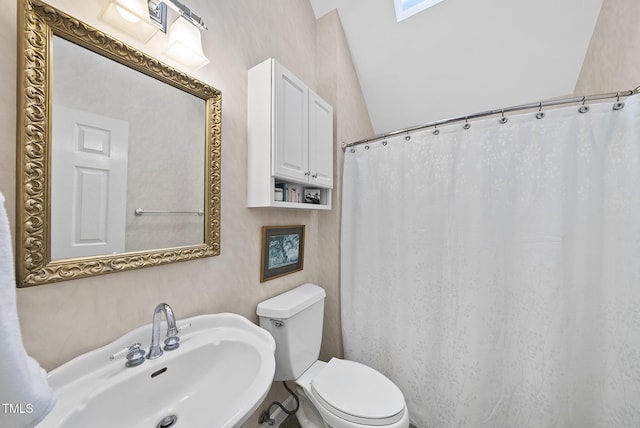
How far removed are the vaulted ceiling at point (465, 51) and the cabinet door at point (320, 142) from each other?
27.0 inches

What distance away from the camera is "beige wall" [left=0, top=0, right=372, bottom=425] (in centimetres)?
64

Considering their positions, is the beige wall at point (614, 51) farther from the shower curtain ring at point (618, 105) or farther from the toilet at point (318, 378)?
the toilet at point (318, 378)

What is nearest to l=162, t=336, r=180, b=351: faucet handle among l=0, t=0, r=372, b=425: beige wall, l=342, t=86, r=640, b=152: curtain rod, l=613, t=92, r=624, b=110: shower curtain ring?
l=0, t=0, r=372, b=425: beige wall

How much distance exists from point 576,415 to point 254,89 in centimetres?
216

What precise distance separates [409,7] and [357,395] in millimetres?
2305

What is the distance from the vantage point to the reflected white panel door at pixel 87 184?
670 millimetres

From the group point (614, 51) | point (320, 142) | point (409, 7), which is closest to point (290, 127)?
point (320, 142)

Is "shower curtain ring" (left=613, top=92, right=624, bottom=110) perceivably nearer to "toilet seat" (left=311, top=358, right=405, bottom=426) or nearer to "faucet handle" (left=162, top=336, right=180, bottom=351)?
"toilet seat" (left=311, top=358, right=405, bottom=426)

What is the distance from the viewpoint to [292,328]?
3.99ft

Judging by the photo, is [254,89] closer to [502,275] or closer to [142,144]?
[142,144]

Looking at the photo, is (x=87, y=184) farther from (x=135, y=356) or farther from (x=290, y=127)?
(x=290, y=127)

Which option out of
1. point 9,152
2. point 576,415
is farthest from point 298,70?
point 576,415

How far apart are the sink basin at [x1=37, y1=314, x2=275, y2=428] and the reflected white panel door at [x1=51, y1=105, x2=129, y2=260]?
1.09 ft

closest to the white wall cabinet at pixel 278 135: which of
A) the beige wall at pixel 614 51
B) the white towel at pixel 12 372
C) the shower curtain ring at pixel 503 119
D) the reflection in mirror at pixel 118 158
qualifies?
the reflection in mirror at pixel 118 158
